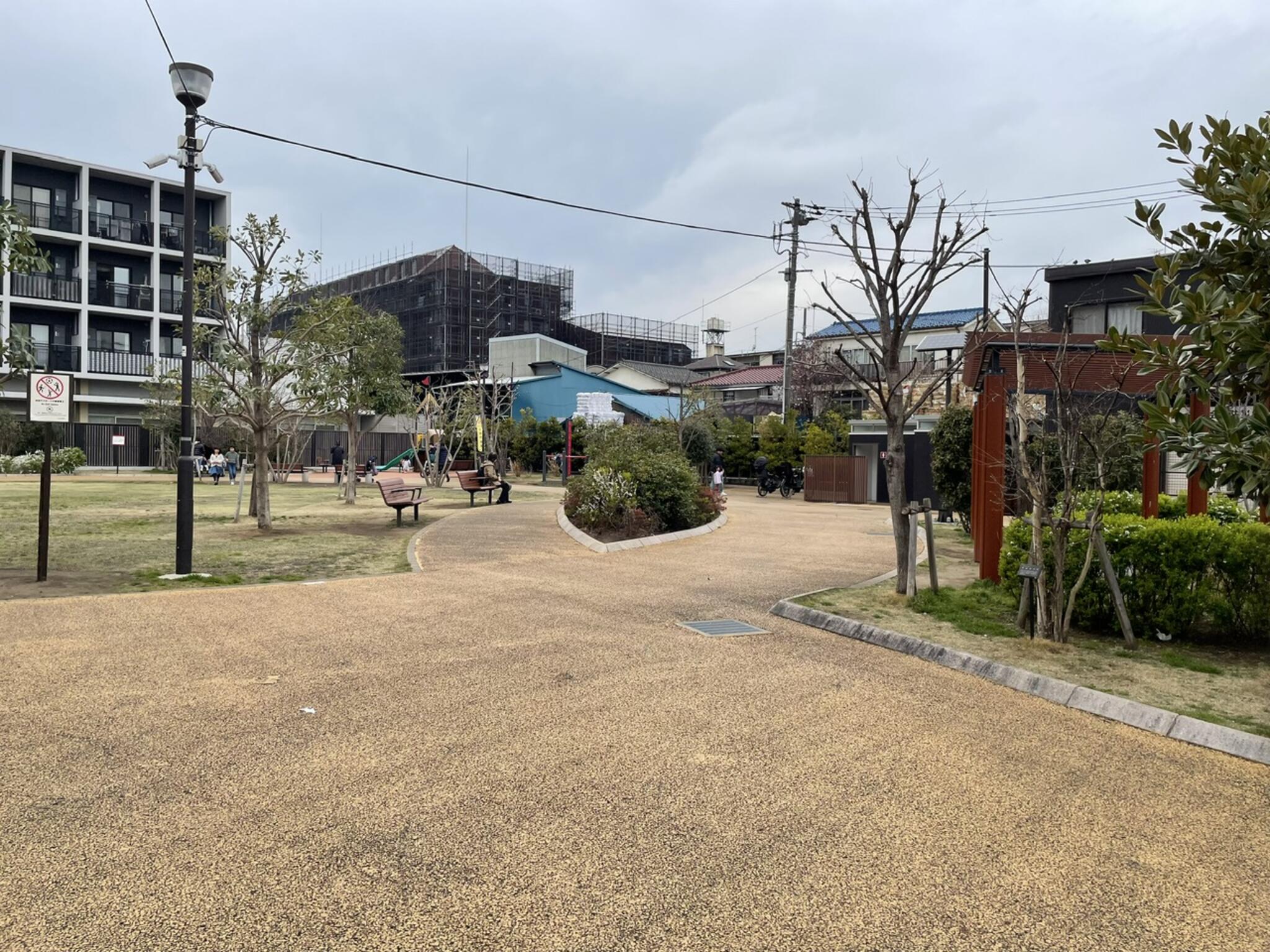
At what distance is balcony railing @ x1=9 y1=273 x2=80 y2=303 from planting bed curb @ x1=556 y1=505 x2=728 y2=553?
35.8 m

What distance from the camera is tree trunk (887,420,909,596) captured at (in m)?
8.95

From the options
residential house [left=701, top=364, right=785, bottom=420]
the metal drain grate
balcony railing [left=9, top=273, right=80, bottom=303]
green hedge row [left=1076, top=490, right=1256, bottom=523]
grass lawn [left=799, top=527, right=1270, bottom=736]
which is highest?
balcony railing [left=9, top=273, right=80, bottom=303]

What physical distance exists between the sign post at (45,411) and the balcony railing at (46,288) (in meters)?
37.6

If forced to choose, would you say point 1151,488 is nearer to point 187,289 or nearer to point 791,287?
point 187,289

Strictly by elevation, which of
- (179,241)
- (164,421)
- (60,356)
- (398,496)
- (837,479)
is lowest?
(398,496)

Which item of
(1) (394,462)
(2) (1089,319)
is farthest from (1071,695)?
(1) (394,462)

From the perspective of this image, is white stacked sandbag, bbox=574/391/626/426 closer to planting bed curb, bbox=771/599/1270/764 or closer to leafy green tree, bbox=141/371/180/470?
leafy green tree, bbox=141/371/180/470

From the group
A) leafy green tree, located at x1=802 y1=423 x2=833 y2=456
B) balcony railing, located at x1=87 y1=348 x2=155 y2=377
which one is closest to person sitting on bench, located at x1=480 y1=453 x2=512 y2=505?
leafy green tree, located at x1=802 y1=423 x2=833 y2=456

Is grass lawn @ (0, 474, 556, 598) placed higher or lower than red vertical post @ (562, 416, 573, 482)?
lower

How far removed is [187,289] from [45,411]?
1937mm

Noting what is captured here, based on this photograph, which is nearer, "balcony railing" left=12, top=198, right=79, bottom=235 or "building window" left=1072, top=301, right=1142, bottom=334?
"building window" left=1072, top=301, right=1142, bottom=334

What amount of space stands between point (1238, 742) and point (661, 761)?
3.06 metres

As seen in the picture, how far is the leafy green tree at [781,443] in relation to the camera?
31.3 m

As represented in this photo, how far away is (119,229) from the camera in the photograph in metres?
43.3
